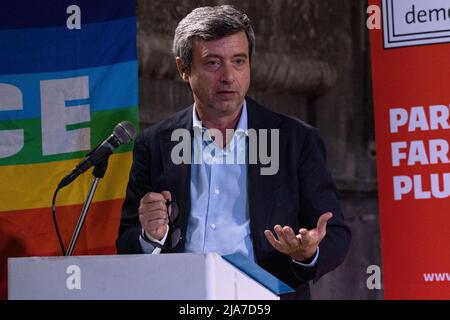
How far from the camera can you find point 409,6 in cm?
398

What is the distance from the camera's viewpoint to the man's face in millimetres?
3520

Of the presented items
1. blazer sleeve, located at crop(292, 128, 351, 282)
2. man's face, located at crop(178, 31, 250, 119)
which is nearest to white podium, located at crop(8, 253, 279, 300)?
blazer sleeve, located at crop(292, 128, 351, 282)

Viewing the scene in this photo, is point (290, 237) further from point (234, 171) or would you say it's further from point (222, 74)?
point (222, 74)

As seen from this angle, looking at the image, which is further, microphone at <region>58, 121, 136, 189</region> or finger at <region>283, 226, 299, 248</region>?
microphone at <region>58, 121, 136, 189</region>

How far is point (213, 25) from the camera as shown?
3.57 metres

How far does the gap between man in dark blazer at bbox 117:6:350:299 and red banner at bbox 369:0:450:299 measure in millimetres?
538

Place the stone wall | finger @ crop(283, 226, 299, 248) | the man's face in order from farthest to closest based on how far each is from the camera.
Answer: the stone wall, the man's face, finger @ crop(283, 226, 299, 248)

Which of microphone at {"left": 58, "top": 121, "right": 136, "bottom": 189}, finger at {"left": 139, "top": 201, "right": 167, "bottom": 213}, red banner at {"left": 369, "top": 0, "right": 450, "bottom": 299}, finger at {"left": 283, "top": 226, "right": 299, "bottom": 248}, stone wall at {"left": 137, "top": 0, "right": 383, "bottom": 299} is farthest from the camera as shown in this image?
stone wall at {"left": 137, "top": 0, "right": 383, "bottom": 299}

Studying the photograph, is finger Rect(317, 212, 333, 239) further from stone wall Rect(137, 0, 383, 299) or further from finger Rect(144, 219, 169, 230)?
stone wall Rect(137, 0, 383, 299)

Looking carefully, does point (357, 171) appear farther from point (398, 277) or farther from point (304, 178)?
point (304, 178)

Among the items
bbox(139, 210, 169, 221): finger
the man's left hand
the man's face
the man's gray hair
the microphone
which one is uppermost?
the man's gray hair

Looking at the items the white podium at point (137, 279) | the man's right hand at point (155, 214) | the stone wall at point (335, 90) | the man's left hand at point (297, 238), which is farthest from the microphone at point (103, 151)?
the stone wall at point (335, 90)

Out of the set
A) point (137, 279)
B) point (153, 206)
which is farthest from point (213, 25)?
point (137, 279)

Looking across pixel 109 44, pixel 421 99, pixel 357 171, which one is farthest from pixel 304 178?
pixel 357 171
